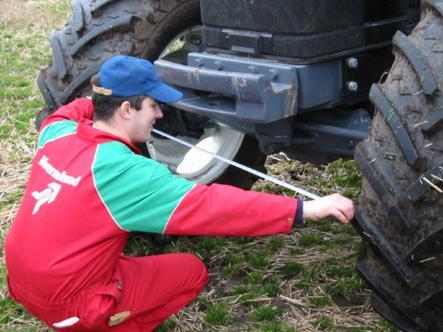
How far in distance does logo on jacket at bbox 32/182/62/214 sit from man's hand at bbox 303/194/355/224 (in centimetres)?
92

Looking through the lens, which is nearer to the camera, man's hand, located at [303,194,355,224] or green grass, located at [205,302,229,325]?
man's hand, located at [303,194,355,224]

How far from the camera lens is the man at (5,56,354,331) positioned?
8.46 ft

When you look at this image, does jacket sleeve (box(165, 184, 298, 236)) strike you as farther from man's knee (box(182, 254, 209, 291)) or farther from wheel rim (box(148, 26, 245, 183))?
wheel rim (box(148, 26, 245, 183))

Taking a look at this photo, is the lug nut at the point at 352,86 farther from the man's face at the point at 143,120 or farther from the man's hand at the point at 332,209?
the man's face at the point at 143,120

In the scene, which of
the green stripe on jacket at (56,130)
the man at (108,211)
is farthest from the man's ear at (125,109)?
the green stripe on jacket at (56,130)

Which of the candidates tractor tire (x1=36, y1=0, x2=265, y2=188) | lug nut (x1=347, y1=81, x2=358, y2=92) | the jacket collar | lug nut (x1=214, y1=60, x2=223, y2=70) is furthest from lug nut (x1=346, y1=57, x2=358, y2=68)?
tractor tire (x1=36, y1=0, x2=265, y2=188)

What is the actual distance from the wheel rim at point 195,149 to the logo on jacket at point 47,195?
3.63 feet

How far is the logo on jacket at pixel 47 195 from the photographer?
9.10 ft

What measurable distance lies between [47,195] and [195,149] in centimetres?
122

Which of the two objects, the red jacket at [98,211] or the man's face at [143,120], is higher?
the man's face at [143,120]

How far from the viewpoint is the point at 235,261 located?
149 inches

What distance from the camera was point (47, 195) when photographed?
280 cm

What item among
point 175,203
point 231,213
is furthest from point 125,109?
point 231,213

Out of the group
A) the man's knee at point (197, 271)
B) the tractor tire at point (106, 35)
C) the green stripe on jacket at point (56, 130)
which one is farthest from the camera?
the tractor tire at point (106, 35)
